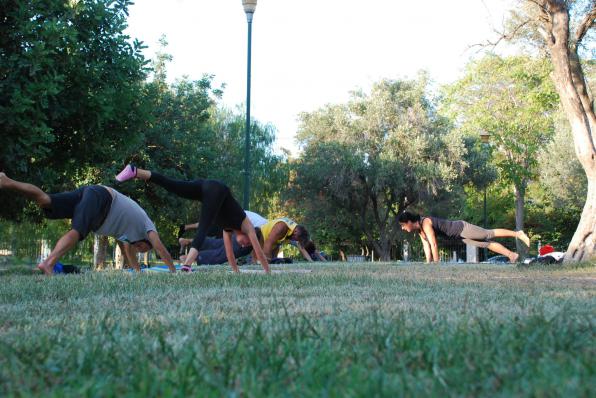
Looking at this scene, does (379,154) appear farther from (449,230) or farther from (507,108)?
(449,230)

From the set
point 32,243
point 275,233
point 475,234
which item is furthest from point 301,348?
point 475,234

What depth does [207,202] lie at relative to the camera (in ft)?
30.3

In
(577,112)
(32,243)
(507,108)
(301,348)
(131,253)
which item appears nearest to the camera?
(301,348)

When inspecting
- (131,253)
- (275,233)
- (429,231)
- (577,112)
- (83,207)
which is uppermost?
Result: (577,112)

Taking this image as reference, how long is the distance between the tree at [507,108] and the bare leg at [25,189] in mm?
34062

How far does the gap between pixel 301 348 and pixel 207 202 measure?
6.64 m

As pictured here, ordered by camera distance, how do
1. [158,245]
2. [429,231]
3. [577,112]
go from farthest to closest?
[429,231], [577,112], [158,245]

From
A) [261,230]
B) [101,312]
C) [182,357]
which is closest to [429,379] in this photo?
[182,357]

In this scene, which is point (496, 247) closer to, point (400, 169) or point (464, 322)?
point (464, 322)

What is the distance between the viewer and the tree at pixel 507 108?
42938mm

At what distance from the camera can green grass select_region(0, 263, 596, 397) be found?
2113mm

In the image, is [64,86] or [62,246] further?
[64,86]

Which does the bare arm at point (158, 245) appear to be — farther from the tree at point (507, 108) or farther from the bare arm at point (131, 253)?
the tree at point (507, 108)

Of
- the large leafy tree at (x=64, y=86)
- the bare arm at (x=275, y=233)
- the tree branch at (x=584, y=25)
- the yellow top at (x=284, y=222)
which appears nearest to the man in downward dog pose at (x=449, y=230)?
the yellow top at (x=284, y=222)
